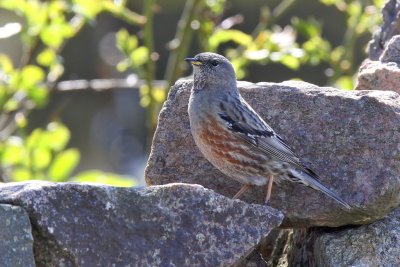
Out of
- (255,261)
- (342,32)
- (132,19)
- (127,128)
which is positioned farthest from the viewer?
(127,128)

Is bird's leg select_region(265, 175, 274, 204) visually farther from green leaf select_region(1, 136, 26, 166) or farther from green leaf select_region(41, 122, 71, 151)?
green leaf select_region(1, 136, 26, 166)

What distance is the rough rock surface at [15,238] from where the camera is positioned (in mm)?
3904

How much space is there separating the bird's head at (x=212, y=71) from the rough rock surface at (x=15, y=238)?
5.75 feet

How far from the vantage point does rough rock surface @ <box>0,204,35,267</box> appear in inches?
154

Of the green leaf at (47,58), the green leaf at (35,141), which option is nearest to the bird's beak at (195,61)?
the green leaf at (35,141)

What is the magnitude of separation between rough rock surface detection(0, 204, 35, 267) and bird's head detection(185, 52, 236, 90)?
1751 mm

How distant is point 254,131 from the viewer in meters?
5.07

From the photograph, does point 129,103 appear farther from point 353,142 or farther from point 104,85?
point 353,142

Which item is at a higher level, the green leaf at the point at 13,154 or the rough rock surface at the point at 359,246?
the rough rock surface at the point at 359,246

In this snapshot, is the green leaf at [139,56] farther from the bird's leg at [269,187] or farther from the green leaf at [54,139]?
the bird's leg at [269,187]

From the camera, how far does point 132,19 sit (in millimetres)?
7684

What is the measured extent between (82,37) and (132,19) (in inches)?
205

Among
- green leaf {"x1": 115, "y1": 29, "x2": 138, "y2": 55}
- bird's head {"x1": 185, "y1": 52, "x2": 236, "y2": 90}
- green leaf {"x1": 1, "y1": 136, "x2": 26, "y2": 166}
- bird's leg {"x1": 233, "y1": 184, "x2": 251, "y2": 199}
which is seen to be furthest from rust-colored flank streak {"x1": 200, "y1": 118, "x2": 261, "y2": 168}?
green leaf {"x1": 115, "y1": 29, "x2": 138, "y2": 55}

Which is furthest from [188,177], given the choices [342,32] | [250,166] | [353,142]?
[342,32]
